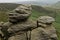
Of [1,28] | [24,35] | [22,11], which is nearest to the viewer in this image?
[24,35]

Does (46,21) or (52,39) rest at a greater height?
(46,21)

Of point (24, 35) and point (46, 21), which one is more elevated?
point (46, 21)

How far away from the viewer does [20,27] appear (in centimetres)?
4778

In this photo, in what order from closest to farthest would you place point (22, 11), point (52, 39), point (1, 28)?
point (52, 39)
point (22, 11)
point (1, 28)

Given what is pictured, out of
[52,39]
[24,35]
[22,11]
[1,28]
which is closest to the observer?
[52,39]

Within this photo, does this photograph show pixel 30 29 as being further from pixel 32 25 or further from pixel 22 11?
pixel 22 11

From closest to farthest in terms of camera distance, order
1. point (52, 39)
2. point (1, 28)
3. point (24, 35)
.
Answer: point (52, 39)
point (24, 35)
point (1, 28)

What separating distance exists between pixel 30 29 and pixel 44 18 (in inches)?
180

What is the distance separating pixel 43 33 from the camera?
44.1 meters

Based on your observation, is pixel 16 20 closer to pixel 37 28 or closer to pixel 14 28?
pixel 14 28

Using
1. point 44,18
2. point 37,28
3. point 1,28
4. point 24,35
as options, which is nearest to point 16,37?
point 24,35

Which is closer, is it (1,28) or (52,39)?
(52,39)

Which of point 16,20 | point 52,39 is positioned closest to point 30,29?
point 16,20

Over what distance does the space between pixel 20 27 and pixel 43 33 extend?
675 cm
